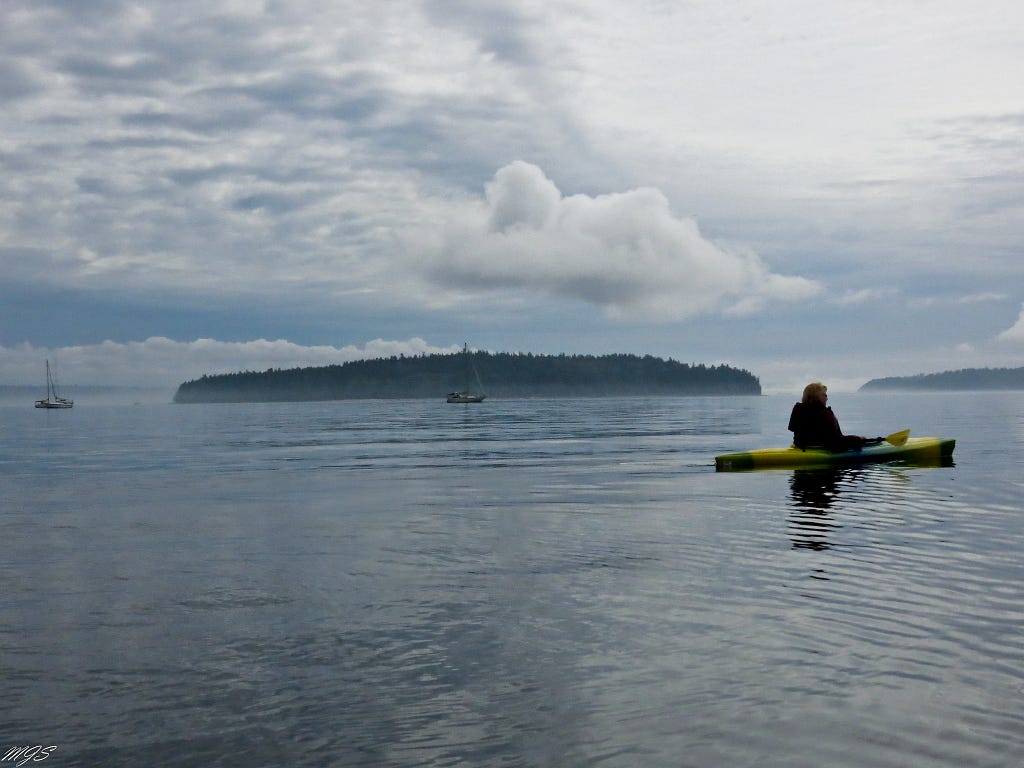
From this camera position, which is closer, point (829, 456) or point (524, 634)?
point (524, 634)

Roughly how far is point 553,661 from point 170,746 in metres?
3.56

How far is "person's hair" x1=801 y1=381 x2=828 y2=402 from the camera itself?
26.7 metres

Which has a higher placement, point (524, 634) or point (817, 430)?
point (817, 430)

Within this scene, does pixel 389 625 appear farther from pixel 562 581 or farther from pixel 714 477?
pixel 714 477

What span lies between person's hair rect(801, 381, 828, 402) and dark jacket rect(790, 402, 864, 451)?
1.15 m

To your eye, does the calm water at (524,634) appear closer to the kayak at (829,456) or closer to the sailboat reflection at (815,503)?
the sailboat reflection at (815,503)

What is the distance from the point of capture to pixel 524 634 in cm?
962

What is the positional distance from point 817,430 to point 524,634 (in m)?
21.7

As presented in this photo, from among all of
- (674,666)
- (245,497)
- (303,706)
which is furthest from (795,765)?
(245,497)
